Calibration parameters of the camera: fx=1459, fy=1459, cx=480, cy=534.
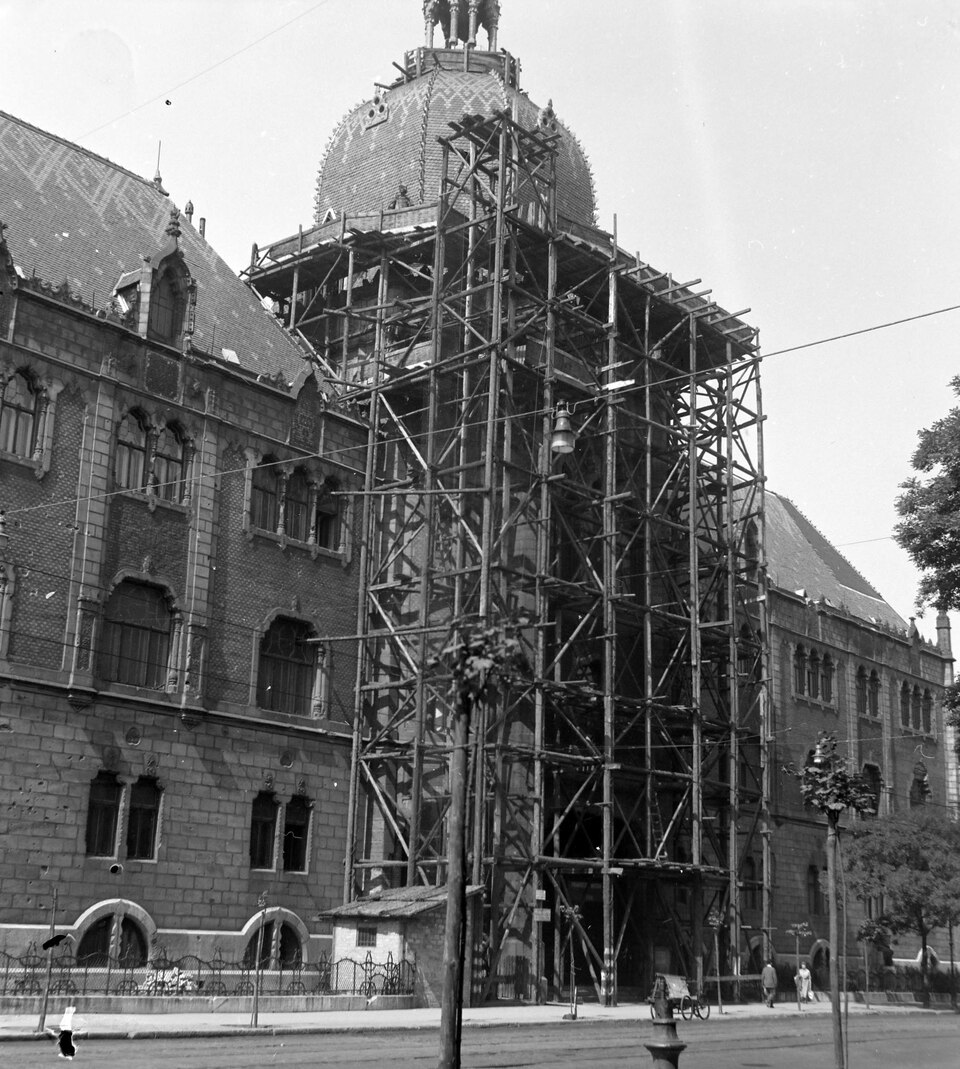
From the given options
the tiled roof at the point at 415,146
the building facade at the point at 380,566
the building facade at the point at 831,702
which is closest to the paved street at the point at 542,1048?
the building facade at the point at 380,566

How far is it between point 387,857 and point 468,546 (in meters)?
Result: 9.72

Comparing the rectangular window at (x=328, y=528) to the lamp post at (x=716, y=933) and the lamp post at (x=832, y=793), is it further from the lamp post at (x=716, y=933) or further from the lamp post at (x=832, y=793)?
the lamp post at (x=832, y=793)

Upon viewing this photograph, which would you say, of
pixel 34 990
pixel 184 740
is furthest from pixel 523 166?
pixel 34 990

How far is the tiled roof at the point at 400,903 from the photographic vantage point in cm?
3594

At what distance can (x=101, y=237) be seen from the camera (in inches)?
1695

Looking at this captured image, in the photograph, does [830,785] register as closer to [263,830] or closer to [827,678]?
[263,830]

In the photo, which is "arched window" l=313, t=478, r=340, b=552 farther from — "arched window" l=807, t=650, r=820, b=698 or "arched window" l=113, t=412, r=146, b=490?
"arched window" l=807, t=650, r=820, b=698

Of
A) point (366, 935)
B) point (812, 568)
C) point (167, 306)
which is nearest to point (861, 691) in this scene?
point (812, 568)

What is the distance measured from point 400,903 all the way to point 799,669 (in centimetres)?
2992

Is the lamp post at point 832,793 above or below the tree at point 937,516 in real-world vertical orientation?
below

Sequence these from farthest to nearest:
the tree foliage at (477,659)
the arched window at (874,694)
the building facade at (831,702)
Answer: the arched window at (874,694)
the building facade at (831,702)
the tree foliage at (477,659)

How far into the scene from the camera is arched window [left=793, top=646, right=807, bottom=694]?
202 feet

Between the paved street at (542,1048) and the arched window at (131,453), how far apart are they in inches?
656

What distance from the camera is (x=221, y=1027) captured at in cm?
2617
